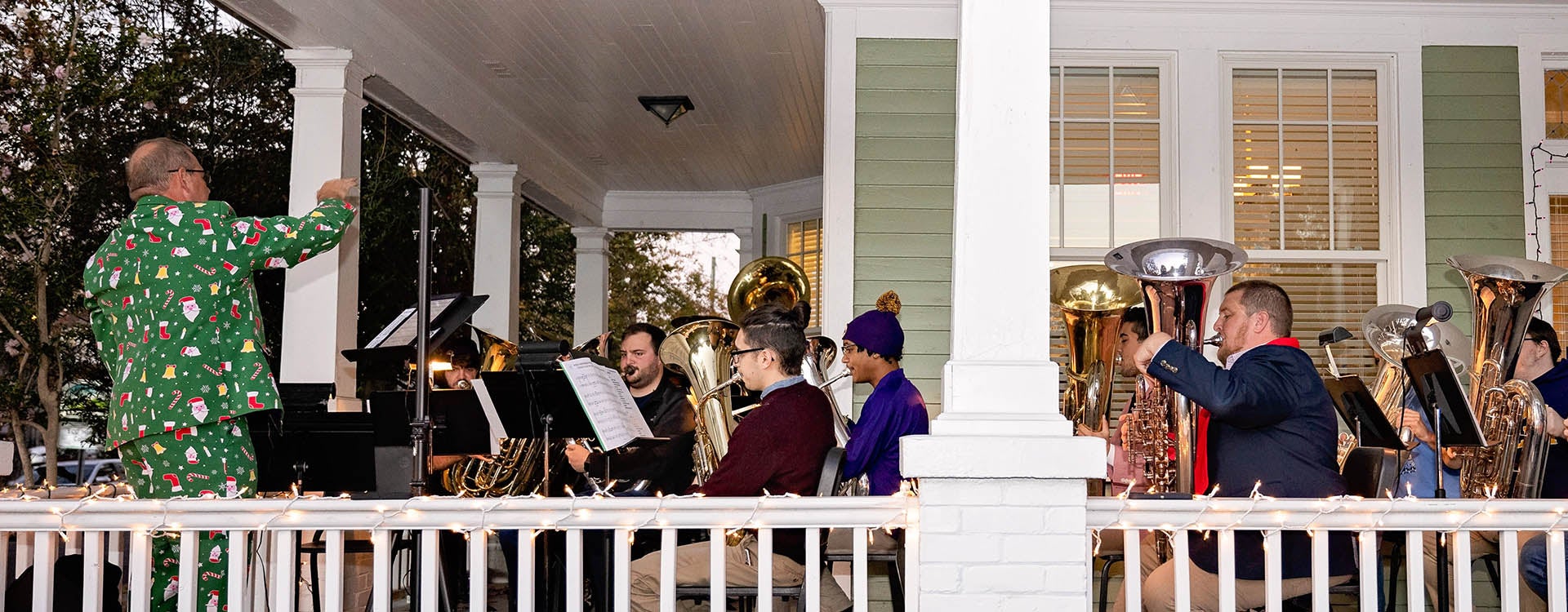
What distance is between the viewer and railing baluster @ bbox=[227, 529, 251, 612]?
2.93 meters

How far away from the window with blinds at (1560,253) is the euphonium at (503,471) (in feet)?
15.8

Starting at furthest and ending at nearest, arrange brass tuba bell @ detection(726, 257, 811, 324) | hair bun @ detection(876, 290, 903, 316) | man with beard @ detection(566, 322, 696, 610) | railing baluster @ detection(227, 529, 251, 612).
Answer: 1. brass tuba bell @ detection(726, 257, 811, 324)
2. hair bun @ detection(876, 290, 903, 316)
3. man with beard @ detection(566, 322, 696, 610)
4. railing baluster @ detection(227, 529, 251, 612)

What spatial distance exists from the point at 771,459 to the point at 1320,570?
1531 millimetres

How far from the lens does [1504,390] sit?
418 cm

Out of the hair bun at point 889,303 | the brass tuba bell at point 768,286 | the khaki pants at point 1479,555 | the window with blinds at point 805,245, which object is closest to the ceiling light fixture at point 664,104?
the brass tuba bell at point 768,286

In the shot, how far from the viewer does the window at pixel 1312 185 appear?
6.18 metres

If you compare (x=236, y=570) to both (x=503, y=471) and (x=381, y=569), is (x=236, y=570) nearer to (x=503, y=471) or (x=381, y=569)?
(x=381, y=569)

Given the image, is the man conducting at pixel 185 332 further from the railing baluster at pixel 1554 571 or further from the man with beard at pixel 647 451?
the railing baluster at pixel 1554 571

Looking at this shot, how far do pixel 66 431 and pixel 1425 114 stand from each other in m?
11.8

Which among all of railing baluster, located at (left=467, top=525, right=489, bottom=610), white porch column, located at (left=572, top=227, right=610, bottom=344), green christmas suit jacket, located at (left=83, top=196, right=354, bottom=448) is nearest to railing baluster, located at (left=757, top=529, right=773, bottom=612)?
railing baluster, located at (left=467, top=525, right=489, bottom=610)

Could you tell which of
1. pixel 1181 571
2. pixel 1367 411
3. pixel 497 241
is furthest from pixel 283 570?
pixel 497 241

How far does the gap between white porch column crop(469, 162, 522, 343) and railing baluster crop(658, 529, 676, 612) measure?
6635 mm

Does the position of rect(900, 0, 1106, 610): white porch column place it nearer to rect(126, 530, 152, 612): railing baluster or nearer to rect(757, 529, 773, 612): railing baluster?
rect(757, 529, 773, 612): railing baluster

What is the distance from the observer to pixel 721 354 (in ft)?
16.5
